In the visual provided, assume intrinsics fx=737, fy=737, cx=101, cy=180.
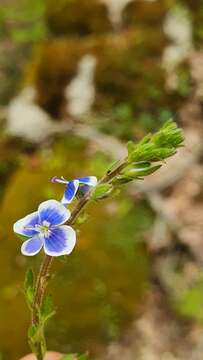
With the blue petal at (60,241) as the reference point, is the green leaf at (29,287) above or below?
above

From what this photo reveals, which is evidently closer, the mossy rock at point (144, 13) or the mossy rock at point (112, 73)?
the mossy rock at point (112, 73)

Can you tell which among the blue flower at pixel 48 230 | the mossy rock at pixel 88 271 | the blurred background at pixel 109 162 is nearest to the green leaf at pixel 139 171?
the blue flower at pixel 48 230

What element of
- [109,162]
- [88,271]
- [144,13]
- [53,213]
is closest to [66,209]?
[53,213]

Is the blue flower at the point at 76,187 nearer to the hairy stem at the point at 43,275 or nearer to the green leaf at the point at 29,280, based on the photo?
the hairy stem at the point at 43,275

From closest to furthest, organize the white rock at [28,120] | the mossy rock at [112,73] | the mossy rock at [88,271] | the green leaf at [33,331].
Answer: the green leaf at [33,331] < the mossy rock at [88,271] < the white rock at [28,120] < the mossy rock at [112,73]

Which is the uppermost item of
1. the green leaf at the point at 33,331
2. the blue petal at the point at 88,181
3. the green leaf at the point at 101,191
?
the blue petal at the point at 88,181

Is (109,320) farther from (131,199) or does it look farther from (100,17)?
(100,17)

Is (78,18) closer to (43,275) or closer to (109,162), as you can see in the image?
(109,162)
